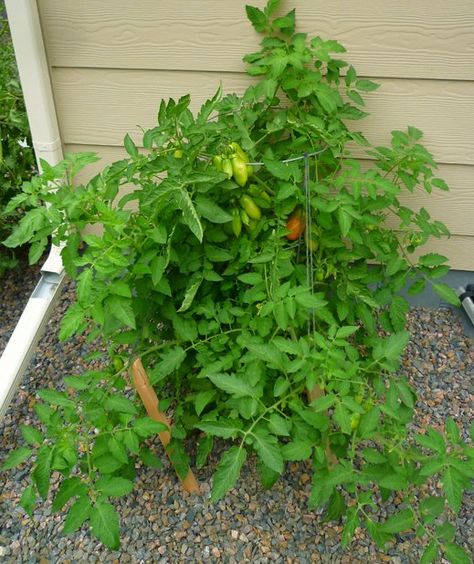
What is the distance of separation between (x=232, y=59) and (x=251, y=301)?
965 millimetres

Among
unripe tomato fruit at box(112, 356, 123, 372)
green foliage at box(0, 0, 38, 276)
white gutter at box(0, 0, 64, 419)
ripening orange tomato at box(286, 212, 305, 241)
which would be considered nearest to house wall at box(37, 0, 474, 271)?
white gutter at box(0, 0, 64, 419)

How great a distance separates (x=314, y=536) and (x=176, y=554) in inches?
15.9

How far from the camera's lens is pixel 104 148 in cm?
223

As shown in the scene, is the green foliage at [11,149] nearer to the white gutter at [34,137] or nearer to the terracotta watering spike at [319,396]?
the white gutter at [34,137]

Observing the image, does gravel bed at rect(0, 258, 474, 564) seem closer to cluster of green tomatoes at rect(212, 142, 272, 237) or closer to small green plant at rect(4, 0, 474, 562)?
small green plant at rect(4, 0, 474, 562)

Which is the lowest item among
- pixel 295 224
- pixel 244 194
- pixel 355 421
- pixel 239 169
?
pixel 355 421

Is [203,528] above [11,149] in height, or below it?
below

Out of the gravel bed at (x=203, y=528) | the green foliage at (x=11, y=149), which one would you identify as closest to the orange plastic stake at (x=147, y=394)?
the gravel bed at (x=203, y=528)

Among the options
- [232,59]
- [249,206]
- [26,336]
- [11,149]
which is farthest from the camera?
[11,149]

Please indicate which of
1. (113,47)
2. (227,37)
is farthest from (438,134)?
(113,47)

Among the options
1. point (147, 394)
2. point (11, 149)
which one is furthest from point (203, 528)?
point (11, 149)

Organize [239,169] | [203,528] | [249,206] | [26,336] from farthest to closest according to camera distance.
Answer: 1. [26,336]
2. [203,528]
3. [249,206]
4. [239,169]

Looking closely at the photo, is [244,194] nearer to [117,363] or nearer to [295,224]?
[295,224]

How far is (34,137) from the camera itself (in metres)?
2.15
